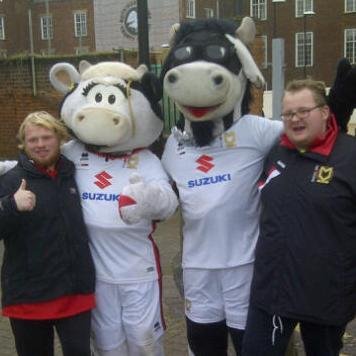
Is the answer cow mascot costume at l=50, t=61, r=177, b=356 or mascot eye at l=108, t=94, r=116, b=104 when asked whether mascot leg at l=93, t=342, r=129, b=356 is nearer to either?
cow mascot costume at l=50, t=61, r=177, b=356

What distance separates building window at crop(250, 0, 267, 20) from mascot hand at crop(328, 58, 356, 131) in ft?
159

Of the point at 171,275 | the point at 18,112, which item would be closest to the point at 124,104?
the point at 171,275

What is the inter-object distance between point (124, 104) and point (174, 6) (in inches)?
835

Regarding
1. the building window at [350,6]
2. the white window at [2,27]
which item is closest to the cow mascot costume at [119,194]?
the building window at [350,6]

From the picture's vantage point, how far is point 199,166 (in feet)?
11.1

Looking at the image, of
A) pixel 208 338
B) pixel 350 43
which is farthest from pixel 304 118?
pixel 350 43

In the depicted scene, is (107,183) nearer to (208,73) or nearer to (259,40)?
(208,73)

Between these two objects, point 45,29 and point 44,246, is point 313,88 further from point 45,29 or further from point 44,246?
point 45,29

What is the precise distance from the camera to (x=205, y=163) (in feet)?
11.1

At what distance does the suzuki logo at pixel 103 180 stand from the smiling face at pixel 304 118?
41.1 inches

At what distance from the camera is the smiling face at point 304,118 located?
298 cm

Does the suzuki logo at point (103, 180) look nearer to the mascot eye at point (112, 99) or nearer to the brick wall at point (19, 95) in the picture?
the mascot eye at point (112, 99)

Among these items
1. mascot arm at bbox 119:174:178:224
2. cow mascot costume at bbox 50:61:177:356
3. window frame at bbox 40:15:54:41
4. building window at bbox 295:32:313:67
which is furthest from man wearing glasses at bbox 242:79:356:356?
window frame at bbox 40:15:54:41

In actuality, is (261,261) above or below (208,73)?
below
